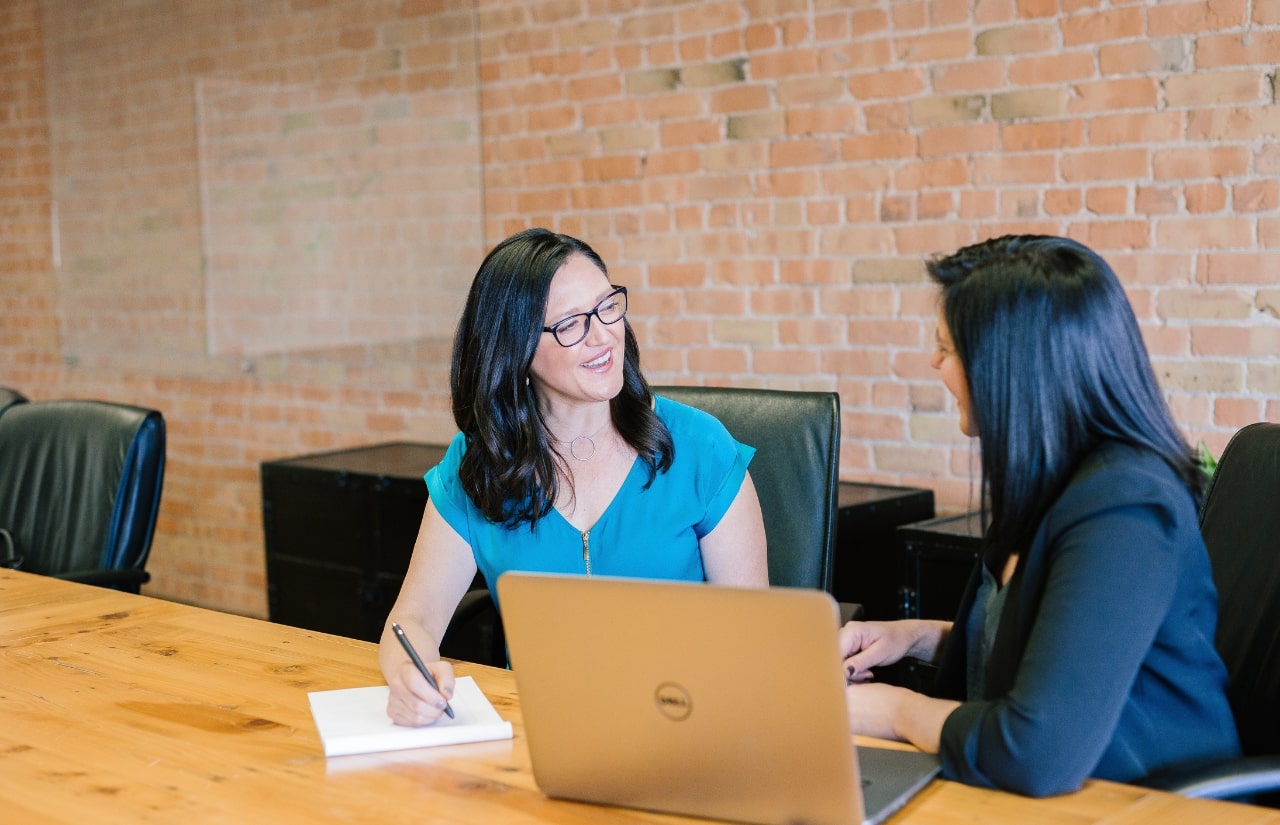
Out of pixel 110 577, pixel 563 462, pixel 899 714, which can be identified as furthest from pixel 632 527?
pixel 110 577

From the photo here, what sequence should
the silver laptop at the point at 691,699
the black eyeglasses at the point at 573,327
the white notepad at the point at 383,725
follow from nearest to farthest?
the silver laptop at the point at 691,699
the white notepad at the point at 383,725
the black eyeglasses at the point at 573,327

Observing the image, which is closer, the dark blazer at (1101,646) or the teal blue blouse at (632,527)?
the dark blazer at (1101,646)

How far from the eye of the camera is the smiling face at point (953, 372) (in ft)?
4.54

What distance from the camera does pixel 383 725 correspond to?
5.04ft

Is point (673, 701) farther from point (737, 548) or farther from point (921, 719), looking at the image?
point (737, 548)

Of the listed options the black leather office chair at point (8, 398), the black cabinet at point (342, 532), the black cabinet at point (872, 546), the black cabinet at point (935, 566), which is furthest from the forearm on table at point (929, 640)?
the black leather office chair at point (8, 398)

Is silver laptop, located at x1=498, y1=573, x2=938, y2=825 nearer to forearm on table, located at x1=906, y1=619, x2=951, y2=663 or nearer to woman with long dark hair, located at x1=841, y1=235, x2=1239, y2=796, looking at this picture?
woman with long dark hair, located at x1=841, y1=235, x2=1239, y2=796

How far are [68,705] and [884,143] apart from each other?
7.08ft

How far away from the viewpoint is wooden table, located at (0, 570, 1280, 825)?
1269 mm

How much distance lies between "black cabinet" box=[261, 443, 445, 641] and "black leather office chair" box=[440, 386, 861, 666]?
1400mm

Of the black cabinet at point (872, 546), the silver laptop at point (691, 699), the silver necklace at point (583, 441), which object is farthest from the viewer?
the black cabinet at point (872, 546)

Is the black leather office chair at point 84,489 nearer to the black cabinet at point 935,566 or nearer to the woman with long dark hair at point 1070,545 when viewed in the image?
the black cabinet at point 935,566

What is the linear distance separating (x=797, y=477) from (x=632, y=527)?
303 mm

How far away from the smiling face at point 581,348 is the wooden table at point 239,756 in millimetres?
445
